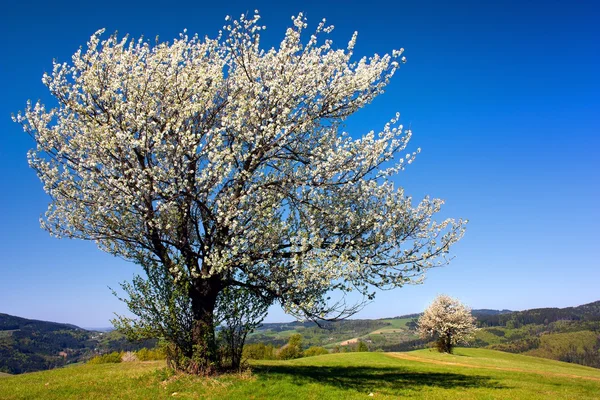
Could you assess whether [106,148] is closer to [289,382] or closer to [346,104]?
[346,104]

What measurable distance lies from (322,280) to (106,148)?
11.3 m

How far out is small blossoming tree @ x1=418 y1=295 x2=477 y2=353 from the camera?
203ft

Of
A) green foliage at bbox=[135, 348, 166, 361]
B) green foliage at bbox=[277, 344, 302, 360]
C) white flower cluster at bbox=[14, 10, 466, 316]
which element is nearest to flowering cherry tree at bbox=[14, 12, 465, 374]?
white flower cluster at bbox=[14, 10, 466, 316]

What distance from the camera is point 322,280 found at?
58.2 ft

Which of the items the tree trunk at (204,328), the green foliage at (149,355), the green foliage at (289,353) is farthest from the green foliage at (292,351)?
the tree trunk at (204,328)

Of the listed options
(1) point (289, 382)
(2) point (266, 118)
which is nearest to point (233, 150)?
(2) point (266, 118)

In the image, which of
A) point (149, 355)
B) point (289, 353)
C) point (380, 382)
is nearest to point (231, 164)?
point (380, 382)

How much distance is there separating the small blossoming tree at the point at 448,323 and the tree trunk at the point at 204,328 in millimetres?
51079

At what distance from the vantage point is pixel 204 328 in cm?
1909

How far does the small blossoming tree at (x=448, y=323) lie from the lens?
61969 millimetres

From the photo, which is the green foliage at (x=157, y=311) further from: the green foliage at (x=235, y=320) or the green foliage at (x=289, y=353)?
the green foliage at (x=289, y=353)

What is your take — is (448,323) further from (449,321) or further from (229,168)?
(229,168)

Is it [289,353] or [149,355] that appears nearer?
[149,355]

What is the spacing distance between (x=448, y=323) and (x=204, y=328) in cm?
5184
